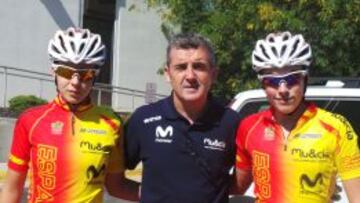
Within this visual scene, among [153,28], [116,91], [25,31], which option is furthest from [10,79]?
[153,28]

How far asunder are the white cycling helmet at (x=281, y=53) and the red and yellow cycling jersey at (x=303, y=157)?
0.87 feet

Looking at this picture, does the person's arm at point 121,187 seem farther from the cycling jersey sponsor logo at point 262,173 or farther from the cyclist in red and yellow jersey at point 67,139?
the cycling jersey sponsor logo at point 262,173

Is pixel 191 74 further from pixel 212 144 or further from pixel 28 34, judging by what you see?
pixel 28 34

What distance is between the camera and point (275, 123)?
409 centimetres

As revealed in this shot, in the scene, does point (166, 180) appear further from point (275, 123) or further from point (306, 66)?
point (306, 66)

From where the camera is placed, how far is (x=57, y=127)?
4.24 metres

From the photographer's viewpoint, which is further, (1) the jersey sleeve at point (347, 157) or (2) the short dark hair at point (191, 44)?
(2) the short dark hair at point (191, 44)

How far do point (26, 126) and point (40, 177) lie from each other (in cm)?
30

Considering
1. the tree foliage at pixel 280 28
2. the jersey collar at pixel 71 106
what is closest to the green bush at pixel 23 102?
the tree foliage at pixel 280 28

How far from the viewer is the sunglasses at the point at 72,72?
13.7 feet

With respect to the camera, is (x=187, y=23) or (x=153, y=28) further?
(x=153, y=28)

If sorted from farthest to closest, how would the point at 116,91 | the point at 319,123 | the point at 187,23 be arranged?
the point at 116,91 → the point at 187,23 → the point at 319,123

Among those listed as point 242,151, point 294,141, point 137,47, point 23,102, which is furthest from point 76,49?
point 137,47

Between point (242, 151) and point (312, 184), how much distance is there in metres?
0.46
